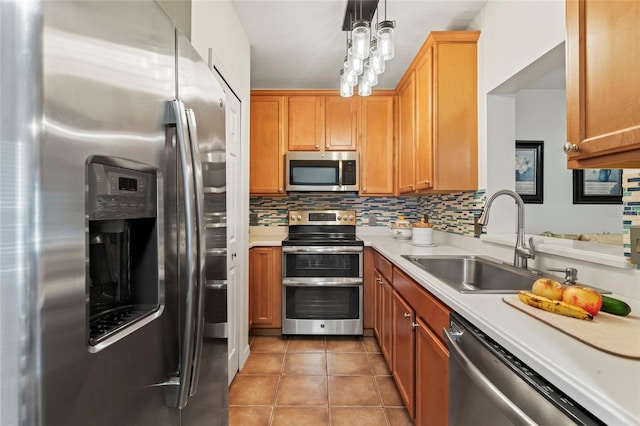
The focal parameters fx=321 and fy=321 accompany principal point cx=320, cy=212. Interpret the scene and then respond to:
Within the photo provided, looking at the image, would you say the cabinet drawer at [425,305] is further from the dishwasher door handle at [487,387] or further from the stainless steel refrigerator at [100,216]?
the stainless steel refrigerator at [100,216]

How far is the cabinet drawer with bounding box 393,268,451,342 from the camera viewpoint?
128 cm

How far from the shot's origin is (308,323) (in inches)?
117

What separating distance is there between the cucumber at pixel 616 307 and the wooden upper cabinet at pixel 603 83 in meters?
0.41

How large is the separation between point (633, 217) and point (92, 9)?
65.3 inches

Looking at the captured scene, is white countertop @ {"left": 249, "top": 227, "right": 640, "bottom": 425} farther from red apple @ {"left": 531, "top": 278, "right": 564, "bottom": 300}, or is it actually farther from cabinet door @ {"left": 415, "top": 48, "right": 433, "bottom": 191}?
cabinet door @ {"left": 415, "top": 48, "right": 433, "bottom": 191}

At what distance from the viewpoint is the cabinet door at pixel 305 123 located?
342 centimetres

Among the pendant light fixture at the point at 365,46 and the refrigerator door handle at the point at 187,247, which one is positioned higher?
the pendant light fixture at the point at 365,46

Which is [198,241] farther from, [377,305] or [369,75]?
[377,305]

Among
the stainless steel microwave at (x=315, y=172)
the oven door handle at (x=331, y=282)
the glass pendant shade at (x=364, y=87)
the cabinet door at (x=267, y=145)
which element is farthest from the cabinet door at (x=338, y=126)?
the oven door handle at (x=331, y=282)

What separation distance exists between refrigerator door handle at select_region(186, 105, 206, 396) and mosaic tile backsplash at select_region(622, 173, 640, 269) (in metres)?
1.43

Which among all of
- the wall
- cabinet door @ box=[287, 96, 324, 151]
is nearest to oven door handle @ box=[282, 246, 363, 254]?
cabinet door @ box=[287, 96, 324, 151]

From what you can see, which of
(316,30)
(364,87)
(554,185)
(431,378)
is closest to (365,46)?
(364,87)

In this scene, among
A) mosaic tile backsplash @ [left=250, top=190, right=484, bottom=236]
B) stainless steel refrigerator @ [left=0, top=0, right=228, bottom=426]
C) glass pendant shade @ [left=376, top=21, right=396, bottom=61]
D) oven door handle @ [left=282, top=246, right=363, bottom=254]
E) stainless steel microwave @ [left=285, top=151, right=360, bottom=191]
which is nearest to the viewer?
stainless steel refrigerator @ [left=0, top=0, right=228, bottom=426]

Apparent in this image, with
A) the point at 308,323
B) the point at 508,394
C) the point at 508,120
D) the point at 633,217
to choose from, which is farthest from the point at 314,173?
the point at 508,394
